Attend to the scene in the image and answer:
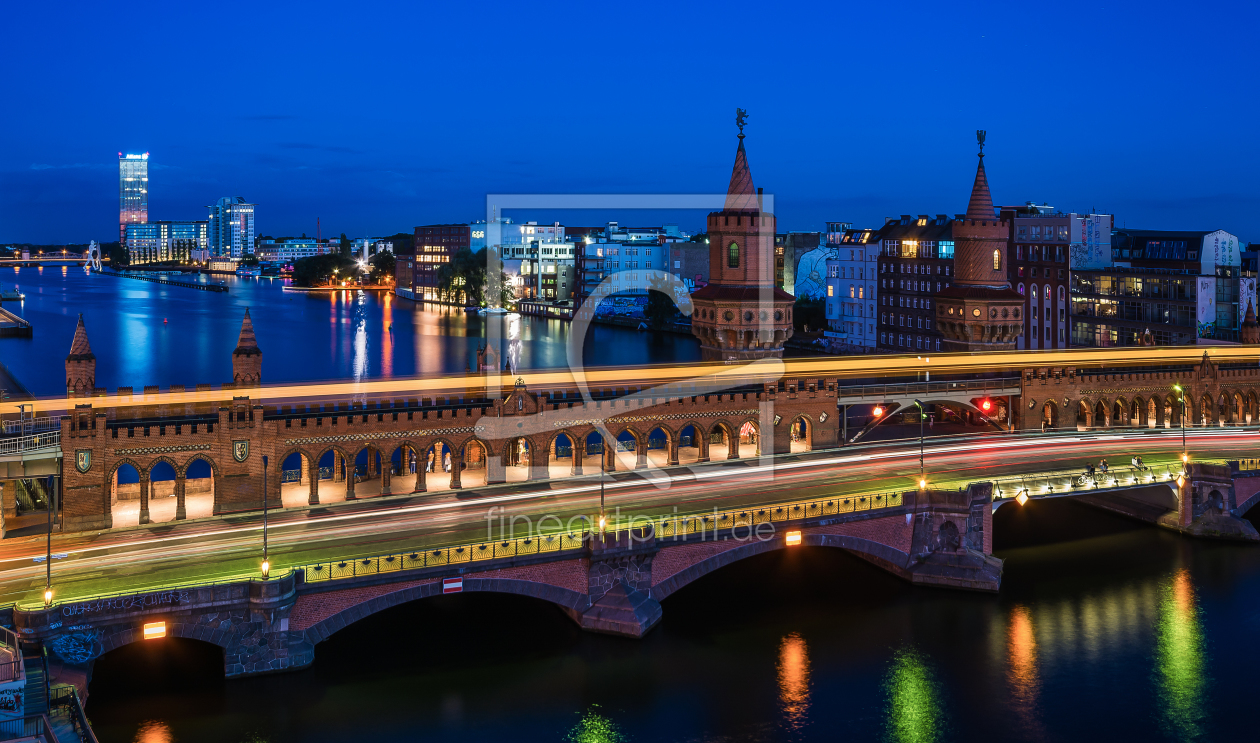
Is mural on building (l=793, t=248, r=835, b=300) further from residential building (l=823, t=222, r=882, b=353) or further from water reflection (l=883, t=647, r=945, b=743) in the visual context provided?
water reflection (l=883, t=647, r=945, b=743)

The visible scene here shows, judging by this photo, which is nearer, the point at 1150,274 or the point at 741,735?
the point at 741,735

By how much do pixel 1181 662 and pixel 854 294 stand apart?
3687 inches

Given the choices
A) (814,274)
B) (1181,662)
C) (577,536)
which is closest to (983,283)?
(1181,662)

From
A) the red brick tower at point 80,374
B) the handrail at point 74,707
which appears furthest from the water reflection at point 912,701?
the red brick tower at point 80,374

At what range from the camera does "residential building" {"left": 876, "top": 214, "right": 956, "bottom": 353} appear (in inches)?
4592

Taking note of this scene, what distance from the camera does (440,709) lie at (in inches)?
1479

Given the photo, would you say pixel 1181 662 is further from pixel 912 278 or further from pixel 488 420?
pixel 912 278

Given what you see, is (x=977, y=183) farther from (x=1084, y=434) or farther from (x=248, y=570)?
(x=248, y=570)

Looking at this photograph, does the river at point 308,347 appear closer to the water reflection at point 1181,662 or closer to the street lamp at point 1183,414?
the street lamp at point 1183,414

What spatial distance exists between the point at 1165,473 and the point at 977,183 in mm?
20238

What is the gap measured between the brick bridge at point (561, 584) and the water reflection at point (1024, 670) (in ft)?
11.1

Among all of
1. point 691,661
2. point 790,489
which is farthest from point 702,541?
point 790,489

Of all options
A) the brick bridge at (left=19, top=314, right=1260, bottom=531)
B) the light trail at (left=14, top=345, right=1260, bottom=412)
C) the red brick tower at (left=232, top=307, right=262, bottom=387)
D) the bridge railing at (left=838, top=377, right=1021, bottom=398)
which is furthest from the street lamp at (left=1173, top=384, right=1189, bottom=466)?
the red brick tower at (left=232, top=307, right=262, bottom=387)

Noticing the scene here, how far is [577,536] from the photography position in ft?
140
